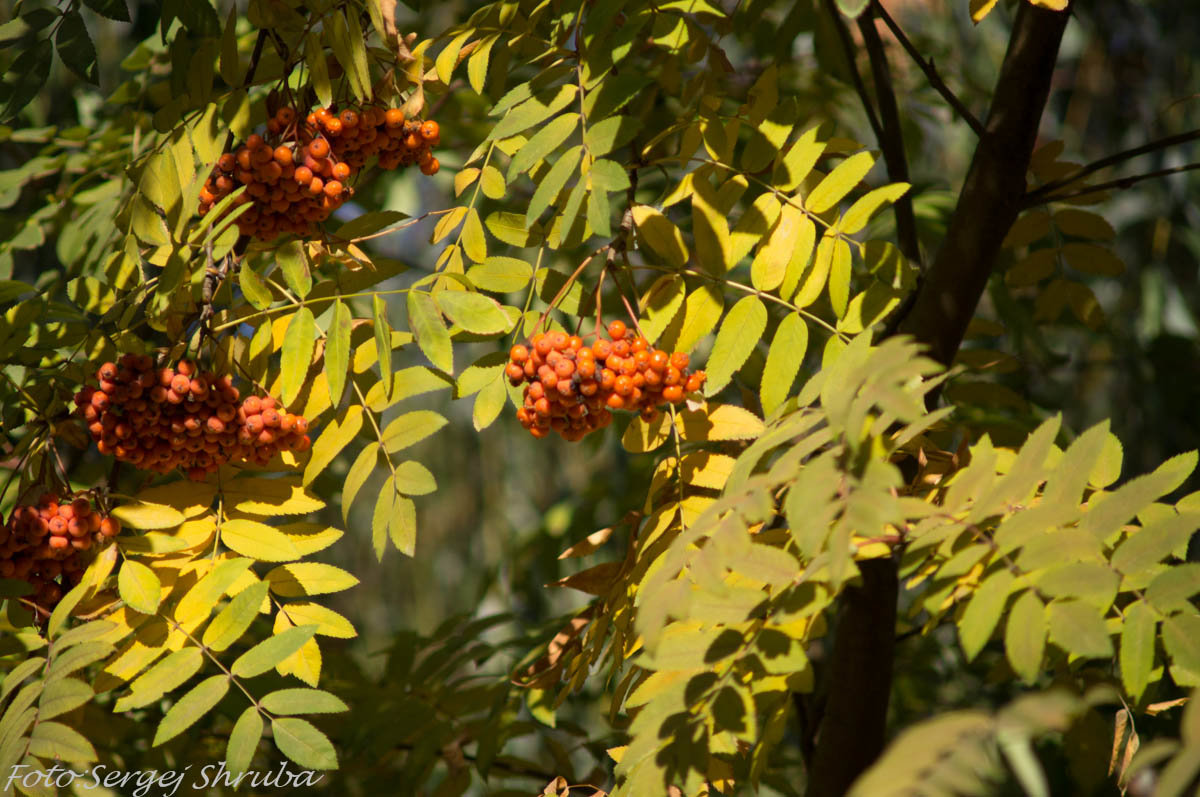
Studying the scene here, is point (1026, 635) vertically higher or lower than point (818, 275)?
lower

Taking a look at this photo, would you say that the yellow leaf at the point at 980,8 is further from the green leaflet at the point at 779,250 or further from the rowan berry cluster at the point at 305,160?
the rowan berry cluster at the point at 305,160

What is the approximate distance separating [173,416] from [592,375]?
51 centimetres

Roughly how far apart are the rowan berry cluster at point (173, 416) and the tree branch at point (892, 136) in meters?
0.92

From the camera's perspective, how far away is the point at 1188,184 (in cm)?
383

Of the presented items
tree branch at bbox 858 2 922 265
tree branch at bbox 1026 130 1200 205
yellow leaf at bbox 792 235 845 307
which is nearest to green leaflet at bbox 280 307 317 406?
yellow leaf at bbox 792 235 845 307

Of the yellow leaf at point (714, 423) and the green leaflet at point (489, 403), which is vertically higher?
the yellow leaf at point (714, 423)

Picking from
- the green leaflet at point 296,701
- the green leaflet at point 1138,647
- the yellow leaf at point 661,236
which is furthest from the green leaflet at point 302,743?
the green leaflet at point 1138,647

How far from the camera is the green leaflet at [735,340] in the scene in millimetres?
1214

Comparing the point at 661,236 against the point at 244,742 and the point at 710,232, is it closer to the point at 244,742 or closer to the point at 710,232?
the point at 710,232

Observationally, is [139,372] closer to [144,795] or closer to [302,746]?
[302,746]

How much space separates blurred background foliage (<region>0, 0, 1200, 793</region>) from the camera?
6.57ft

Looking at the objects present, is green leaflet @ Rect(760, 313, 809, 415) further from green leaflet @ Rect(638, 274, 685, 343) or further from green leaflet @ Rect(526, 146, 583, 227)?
green leaflet @ Rect(526, 146, 583, 227)

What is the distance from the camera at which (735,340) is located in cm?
123

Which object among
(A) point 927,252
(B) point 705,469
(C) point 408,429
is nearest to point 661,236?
(B) point 705,469
